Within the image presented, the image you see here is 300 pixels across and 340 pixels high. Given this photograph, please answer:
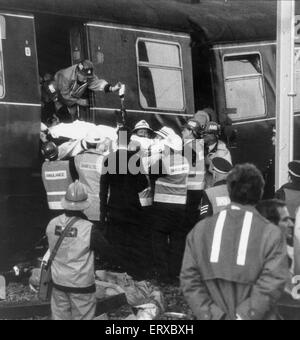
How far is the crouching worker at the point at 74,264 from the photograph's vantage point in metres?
5.45

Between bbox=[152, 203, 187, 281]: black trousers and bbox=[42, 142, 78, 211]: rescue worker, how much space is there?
0.92m

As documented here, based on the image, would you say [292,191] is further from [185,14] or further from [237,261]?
[185,14]

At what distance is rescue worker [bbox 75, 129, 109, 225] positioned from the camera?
7.27 meters

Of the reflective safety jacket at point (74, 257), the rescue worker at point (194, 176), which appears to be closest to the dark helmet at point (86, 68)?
the rescue worker at point (194, 176)

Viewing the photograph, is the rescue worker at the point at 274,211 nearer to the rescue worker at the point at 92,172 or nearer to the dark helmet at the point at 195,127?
the rescue worker at the point at 92,172

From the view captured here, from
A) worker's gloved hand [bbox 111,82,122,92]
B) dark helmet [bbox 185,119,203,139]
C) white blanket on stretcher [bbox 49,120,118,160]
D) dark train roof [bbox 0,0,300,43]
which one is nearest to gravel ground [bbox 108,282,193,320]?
white blanket on stretcher [bbox 49,120,118,160]

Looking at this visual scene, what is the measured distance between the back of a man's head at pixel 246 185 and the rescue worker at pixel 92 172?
3.22 m

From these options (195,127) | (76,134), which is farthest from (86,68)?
(195,127)

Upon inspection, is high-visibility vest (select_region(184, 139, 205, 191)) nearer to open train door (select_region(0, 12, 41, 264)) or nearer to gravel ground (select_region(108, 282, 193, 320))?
gravel ground (select_region(108, 282, 193, 320))

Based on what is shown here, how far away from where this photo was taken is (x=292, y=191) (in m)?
5.93

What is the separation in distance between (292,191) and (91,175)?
84.0 inches

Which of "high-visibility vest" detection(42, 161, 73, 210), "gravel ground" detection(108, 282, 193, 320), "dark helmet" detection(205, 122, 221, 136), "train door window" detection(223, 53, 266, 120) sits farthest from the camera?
"train door window" detection(223, 53, 266, 120)
